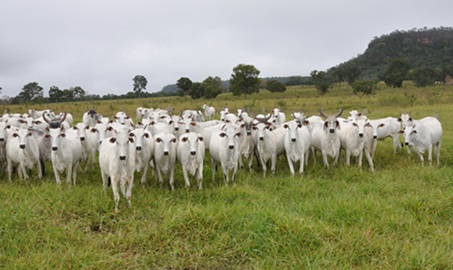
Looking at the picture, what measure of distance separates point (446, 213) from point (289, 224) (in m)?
3.14

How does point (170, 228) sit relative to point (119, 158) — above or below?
below

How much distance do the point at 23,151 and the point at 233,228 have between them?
6.13 metres

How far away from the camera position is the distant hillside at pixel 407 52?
7944 cm

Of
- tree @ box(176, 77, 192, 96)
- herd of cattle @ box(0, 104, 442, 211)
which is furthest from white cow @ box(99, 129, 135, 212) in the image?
tree @ box(176, 77, 192, 96)

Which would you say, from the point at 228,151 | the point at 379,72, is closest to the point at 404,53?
the point at 379,72

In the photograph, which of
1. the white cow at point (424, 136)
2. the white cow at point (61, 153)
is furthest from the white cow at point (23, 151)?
the white cow at point (424, 136)

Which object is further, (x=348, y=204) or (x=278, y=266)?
(x=348, y=204)

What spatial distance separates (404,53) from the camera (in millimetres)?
90188

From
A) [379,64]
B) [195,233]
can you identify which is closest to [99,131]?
[195,233]

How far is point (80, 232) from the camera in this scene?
224 inches

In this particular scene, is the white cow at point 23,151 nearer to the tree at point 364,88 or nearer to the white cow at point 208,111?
the white cow at point 208,111

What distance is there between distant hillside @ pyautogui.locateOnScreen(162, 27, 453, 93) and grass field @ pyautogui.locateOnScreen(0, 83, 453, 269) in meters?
71.6

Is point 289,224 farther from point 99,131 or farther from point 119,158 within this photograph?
point 99,131

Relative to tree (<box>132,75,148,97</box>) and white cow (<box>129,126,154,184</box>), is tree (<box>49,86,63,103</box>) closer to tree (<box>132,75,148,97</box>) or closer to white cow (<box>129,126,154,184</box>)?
tree (<box>132,75,148,97</box>)
